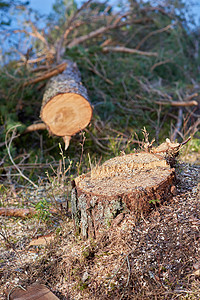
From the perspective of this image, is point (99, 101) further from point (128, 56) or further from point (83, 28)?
point (83, 28)

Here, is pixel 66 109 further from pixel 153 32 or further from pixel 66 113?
pixel 153 32

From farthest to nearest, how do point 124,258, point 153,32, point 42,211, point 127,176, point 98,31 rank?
point 153,32 < point 98,31 < point 42,211 < point 127,176 < point 124,258

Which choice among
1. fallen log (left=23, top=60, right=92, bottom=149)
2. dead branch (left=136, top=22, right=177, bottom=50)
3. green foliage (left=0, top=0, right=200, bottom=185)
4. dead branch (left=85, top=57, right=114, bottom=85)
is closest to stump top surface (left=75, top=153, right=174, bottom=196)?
green foliage (left=0, top=0, right=200, bottom=185)

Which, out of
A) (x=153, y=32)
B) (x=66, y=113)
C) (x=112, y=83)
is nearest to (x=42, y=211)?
(x=66, y=113)

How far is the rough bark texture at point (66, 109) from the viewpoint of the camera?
397 centimetres

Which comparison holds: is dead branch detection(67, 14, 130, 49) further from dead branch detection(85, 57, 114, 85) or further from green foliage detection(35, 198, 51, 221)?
green foliage detection(35, 198, 51, 221)

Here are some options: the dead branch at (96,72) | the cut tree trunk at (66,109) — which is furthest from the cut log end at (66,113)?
the dead branch at (96,72)

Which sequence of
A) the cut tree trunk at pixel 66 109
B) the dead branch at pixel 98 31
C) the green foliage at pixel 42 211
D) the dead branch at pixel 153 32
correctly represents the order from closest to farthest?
1. the green foliage at pixel 42 211
2. the cut tree trunk at pixel 66 109
3. the dead branch at pixel 98 31
4. the dead branch at pixel 153 32

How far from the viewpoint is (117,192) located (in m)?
2.28

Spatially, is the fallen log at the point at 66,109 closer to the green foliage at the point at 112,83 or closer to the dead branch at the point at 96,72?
the green foliage at the point at 112,83

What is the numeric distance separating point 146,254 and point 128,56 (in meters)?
6.38

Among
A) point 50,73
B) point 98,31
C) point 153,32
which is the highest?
point 98,31

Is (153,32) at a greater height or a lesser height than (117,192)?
greater

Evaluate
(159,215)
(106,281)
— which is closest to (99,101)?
(159,215)
